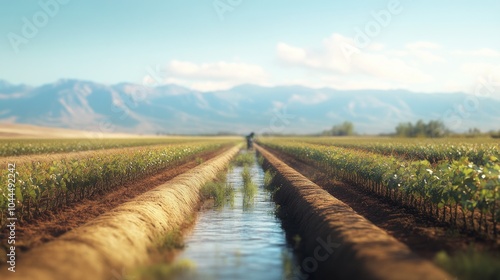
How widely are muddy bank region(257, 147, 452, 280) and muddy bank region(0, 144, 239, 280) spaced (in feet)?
11.6

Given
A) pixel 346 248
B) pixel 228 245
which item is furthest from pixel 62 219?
pixel 346 248

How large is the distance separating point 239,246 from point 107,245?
12.7ft

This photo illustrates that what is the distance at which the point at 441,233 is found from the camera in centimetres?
1251

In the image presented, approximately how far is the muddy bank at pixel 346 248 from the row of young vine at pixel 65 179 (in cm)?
758

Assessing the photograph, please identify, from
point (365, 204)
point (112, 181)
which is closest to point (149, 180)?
point (112, 181)

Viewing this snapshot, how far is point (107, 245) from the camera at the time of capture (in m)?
9.83

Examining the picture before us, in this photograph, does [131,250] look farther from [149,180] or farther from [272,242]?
[149,180]

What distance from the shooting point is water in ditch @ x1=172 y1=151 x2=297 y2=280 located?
10.3 m

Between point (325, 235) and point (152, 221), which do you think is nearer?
point (325, 235)

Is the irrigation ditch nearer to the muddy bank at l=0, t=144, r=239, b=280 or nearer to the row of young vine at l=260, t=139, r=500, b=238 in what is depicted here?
the muddy bank at l=0, t=144, r=239, b=280

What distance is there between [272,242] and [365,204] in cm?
619

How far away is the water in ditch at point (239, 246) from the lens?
1034 centimetres

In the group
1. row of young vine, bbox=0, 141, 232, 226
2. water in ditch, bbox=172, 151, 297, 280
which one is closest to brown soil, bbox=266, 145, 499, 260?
water in ditch, bbox=172, 151, 297, 280

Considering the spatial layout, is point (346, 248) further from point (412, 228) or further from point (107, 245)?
point (412, 228)
